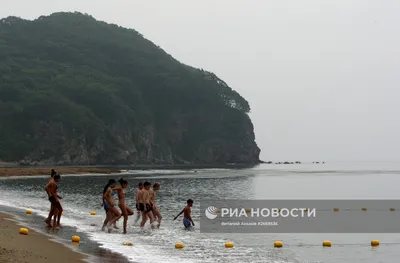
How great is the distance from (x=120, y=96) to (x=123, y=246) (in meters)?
180

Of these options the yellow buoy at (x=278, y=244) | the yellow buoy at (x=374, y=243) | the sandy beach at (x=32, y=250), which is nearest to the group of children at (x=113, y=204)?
the sandy beach at (x=32, y=250)

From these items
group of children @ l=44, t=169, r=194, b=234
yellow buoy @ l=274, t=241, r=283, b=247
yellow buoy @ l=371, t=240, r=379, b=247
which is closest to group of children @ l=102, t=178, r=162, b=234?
group of children @ l=44, t=169, r=194, b=234

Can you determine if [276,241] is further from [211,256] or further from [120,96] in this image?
[120,96]

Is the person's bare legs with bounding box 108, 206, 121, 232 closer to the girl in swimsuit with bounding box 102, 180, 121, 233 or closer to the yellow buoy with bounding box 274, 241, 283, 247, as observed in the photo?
the girl in swimsuit with bounding box 102, 180, 121, 233

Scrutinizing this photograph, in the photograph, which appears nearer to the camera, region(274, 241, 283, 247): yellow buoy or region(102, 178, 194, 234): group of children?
region(274, 241, 283, 247): yellow buoy

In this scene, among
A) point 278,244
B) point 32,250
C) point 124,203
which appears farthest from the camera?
point 124,203

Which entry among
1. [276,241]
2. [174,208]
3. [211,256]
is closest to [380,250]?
[276,241]

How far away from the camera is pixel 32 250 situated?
15297 millimetres

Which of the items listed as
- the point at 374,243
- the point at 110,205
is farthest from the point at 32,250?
the point at 374,243

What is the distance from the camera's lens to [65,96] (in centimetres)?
17938

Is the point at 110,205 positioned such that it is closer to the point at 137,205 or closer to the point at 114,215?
the point at 114,215

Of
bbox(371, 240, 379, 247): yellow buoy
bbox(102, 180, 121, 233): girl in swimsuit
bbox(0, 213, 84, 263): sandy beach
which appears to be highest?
bbox(102, 180, 121, 233): girl in swimsuit

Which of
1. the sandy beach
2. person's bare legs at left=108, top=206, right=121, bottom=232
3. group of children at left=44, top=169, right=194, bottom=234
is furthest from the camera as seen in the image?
person's bare legs at left=108, top=206, right=121, bottom=232

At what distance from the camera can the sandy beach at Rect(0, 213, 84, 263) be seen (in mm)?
13836
